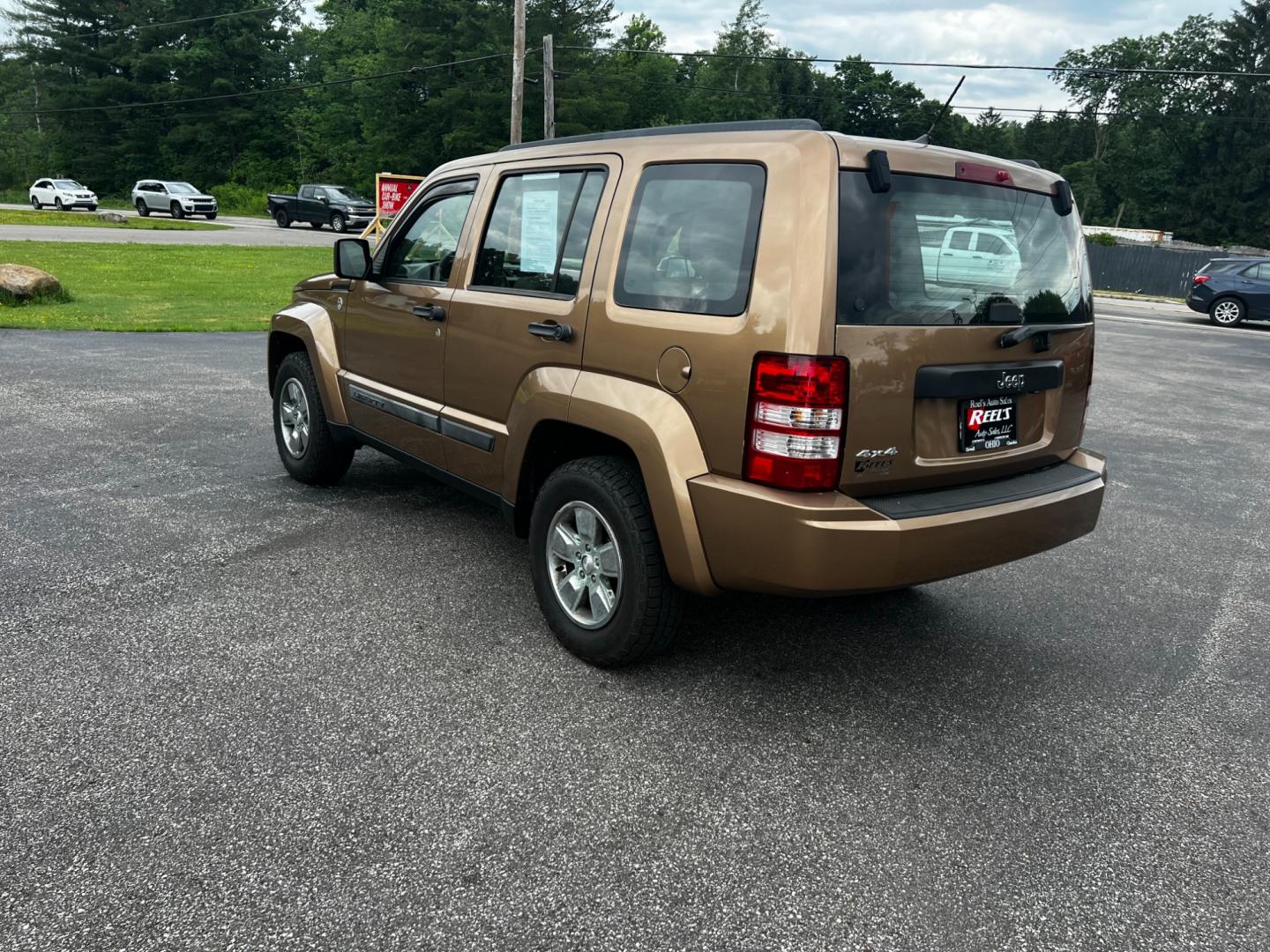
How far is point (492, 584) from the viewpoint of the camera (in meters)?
4.32

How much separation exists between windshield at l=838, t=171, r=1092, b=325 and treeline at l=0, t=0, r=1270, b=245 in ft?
152

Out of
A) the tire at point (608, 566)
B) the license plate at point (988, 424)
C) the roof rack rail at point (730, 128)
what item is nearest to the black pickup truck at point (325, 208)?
the roof rack rail at point (730, 128)

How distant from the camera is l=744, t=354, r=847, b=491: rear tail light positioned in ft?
9.10

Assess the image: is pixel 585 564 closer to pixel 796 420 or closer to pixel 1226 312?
pixel 796 420

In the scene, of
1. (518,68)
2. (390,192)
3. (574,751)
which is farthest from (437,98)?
(574,751)

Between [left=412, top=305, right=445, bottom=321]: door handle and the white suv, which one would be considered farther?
the white suv

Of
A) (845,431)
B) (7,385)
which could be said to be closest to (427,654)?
(845,431)

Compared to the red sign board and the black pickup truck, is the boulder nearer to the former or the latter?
the red sign board

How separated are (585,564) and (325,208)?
123ft

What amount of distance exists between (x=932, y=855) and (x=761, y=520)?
1050 mm

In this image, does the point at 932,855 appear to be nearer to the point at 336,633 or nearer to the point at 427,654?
the point at 427,654

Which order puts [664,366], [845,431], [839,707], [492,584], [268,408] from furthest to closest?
[268,408]
[492,584]
[839,707]
[664,366]
[845,431]

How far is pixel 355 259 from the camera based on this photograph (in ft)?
15.7

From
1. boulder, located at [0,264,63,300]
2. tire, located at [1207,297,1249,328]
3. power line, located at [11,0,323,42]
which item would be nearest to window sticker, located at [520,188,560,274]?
boulder, located at [0,264,63,300]
